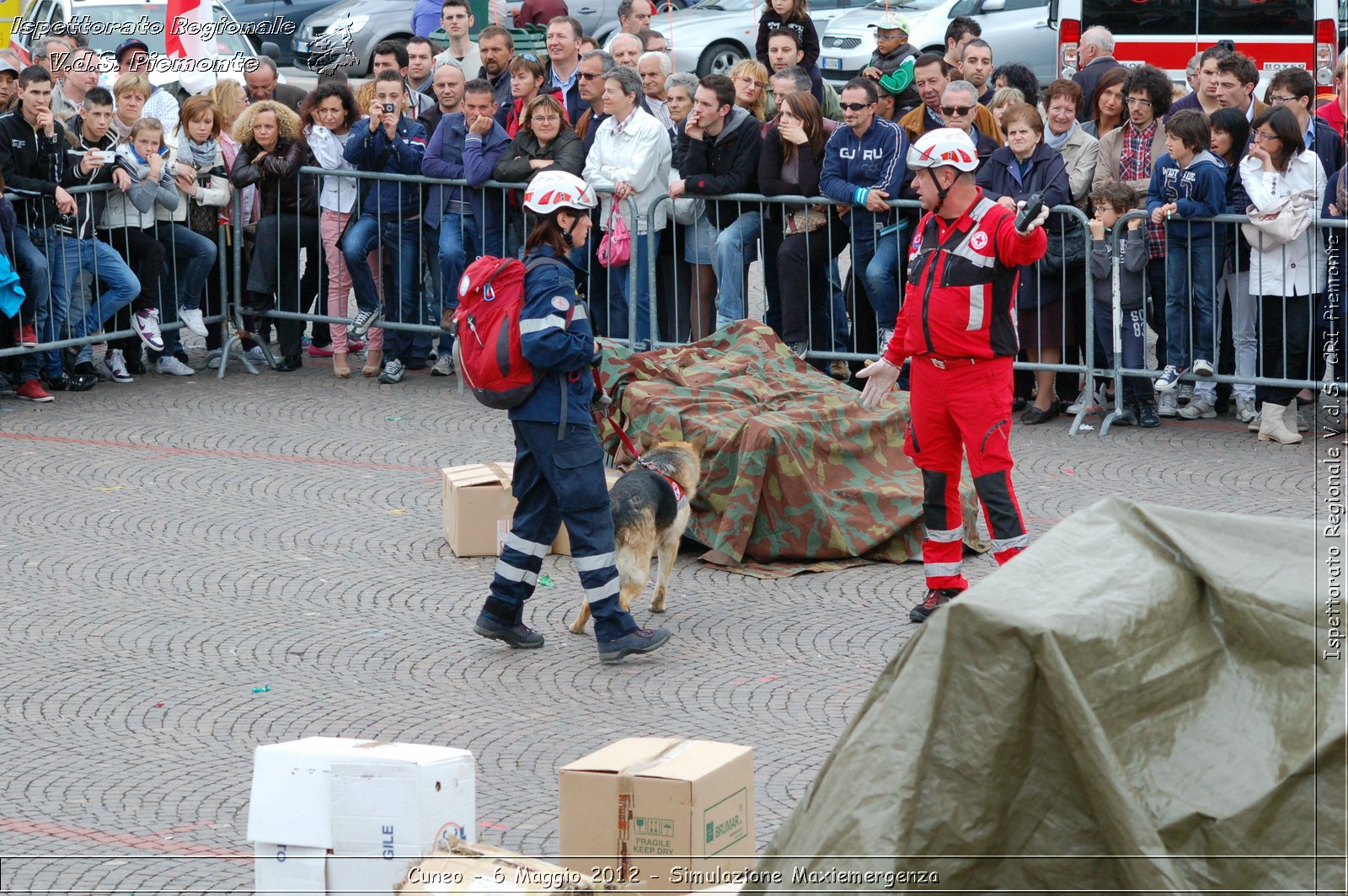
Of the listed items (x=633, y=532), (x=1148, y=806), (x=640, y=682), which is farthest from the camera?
(x=633, y=532)

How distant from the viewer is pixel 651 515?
768 centimetres

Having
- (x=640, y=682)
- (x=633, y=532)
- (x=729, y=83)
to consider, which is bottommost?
(x=640, y=682)

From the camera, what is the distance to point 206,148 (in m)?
12.9

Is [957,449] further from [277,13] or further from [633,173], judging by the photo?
[277,13]

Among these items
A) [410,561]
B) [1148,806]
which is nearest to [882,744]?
[1148,806]

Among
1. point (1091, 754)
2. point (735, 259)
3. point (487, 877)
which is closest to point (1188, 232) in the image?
point (735, 259)

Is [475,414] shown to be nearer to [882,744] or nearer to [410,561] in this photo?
[410,561]

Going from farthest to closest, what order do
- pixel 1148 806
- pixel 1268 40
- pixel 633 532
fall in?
pixel 1268 40 → pixel 633 532 → pixel 1148 806

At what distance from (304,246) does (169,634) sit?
6.27 m

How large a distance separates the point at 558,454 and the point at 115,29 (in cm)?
1493

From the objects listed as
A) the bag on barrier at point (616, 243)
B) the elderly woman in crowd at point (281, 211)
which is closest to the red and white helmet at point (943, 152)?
the bag on barrier at point (616, 243)

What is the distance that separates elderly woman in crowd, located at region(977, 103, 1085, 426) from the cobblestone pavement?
1.61 ft

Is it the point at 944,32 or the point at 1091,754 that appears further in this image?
the point at 944,32

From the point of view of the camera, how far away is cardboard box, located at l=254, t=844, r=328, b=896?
457cm
